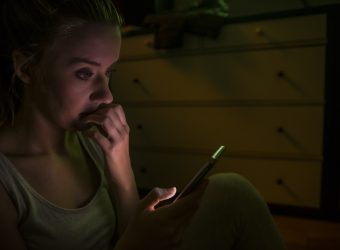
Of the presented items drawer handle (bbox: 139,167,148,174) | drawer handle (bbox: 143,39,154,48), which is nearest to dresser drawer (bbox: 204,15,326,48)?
drawer handle (bbox: 143,39,154,48)

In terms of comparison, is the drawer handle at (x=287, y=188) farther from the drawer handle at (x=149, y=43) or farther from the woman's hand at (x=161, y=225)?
the woman's hand at (x=161, y=225)

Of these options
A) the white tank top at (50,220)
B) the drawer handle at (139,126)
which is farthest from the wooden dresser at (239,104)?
the white tank top at (50,220)

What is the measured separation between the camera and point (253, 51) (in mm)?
1489

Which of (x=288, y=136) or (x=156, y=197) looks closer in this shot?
(x=156, y=197)

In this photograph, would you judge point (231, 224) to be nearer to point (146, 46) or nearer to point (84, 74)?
point (84, 74)

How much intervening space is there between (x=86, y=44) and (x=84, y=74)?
0.16 feet

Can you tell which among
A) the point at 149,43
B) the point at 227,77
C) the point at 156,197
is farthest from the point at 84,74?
the point at 149,43

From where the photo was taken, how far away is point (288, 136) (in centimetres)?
146

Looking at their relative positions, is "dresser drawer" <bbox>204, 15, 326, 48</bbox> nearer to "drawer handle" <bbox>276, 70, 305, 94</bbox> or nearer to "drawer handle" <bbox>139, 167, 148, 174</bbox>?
"drawer handle" <bbox>276, 70, 305, 94</bbox>

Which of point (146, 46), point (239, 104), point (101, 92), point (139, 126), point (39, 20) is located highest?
point (39, 20)

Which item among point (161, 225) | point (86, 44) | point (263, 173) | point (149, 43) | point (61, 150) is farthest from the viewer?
point (149, 43)

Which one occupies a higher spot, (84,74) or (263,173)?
(84,74)

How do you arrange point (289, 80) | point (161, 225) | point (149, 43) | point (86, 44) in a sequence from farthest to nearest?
point (149, 43), point (289, 80), point (86, 44), point (161, 225)

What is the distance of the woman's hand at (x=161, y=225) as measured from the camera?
451mm
